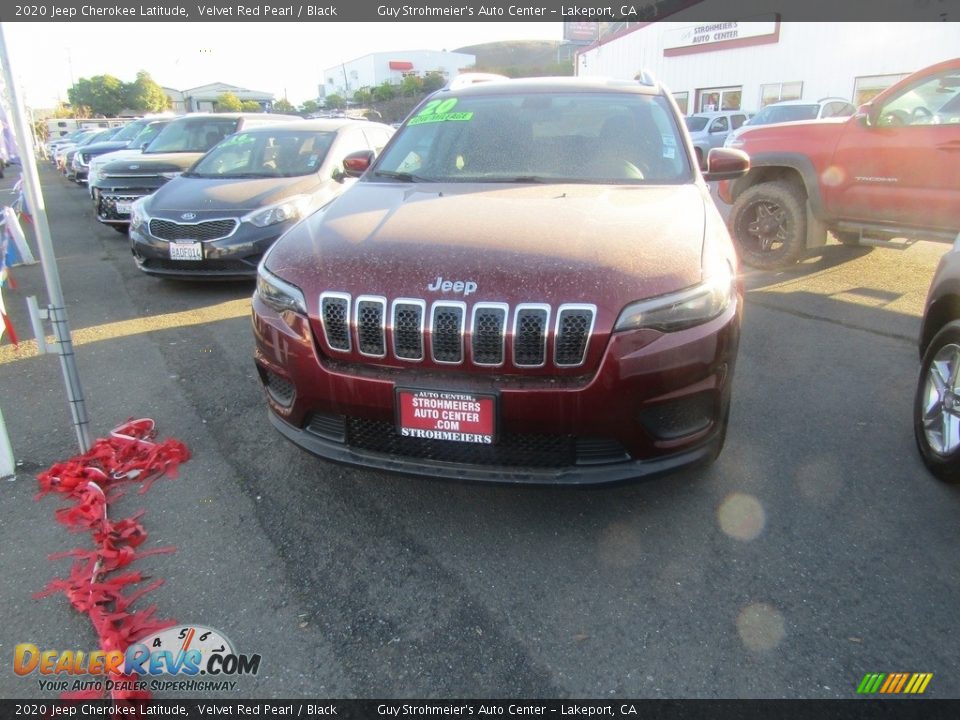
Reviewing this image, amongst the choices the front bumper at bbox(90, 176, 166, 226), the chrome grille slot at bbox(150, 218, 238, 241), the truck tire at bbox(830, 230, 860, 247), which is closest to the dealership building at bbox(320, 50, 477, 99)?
the front bumper at bbox(90, 176, 166, 226)

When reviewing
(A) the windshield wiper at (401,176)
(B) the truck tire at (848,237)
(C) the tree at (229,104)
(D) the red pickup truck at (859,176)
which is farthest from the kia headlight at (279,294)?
(C) the tree at (229,104)

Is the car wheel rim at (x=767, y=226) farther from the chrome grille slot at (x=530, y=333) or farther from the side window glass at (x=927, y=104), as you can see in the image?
the chrome grille slot at (x=530, y=333)

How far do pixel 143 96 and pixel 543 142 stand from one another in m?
77.8

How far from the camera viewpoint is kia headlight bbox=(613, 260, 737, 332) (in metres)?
2.34

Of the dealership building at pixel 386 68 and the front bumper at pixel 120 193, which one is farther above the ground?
the dealership building at pixel 386 68

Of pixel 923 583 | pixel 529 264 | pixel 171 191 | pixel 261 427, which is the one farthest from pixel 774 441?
pixel 171 191

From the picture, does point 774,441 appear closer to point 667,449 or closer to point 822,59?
point 667,449

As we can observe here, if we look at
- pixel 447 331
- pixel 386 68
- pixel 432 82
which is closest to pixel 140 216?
pixel 447 331

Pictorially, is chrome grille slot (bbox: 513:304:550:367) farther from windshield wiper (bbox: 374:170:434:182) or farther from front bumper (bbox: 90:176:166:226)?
front bumper (bbox: 90:176:166:226)

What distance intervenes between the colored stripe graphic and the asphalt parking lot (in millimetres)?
31

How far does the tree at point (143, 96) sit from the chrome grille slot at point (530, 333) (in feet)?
254

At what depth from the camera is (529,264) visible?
96.6 inches

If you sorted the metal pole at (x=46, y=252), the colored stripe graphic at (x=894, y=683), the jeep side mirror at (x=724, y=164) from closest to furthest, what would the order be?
the colored stripe graphic at (x=894, y=683)
the metal pole at (x=46, y=252)
the jeep side mirror at (x=724, y=164)

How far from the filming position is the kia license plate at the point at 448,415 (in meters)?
2.35
